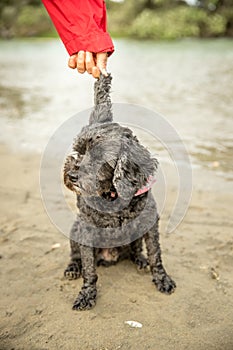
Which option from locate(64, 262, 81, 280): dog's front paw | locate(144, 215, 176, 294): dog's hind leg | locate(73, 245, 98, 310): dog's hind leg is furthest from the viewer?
locate(64, 262, 81, 280): dog's front paw

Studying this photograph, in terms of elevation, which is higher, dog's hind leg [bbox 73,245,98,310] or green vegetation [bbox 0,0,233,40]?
dog's hind leg [bbox 73,245,98,310]

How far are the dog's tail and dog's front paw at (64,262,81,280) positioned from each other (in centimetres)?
132

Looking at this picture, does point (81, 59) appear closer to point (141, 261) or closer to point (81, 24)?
point (81, 24)

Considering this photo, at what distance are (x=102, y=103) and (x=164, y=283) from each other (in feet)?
5.24

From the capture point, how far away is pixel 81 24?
3027mm

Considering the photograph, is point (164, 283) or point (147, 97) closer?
A: point (164, 283)

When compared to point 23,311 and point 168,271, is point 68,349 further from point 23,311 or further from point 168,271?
point 168,271

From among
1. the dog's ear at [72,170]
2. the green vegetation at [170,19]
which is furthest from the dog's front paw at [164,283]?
the green vegetation at [170,19]

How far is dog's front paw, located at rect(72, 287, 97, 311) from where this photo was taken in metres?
3.26

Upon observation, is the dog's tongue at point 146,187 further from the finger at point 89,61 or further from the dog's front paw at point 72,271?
the dog's front paw at point 72,271

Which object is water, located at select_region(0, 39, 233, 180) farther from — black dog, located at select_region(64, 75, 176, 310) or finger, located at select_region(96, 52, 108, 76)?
finger, located at select_region(96, 52, 108, 76)

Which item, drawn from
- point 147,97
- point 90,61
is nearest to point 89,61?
point 90,61

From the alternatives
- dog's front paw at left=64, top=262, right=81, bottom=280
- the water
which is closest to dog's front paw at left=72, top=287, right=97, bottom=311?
dog's front paw at left=64, top=262, right=81, bottom=280

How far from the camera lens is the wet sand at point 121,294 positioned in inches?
114
